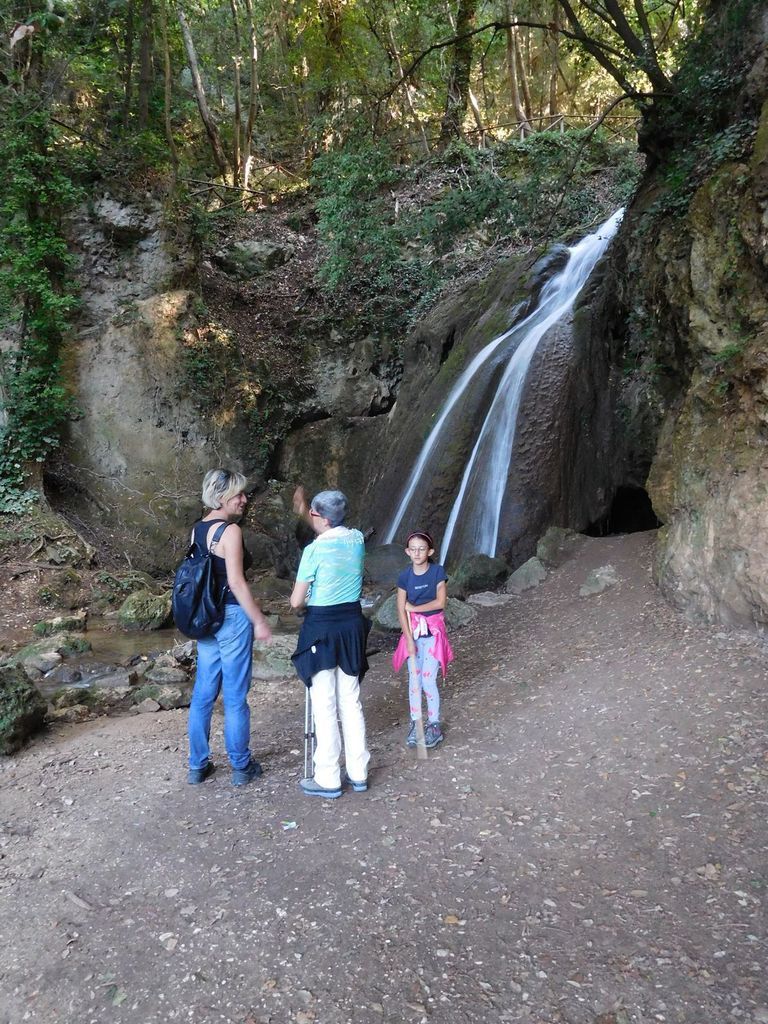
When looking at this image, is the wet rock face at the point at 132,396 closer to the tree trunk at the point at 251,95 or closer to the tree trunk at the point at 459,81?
the tree trunk at the point at 251,95

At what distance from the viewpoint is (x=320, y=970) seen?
258 cm

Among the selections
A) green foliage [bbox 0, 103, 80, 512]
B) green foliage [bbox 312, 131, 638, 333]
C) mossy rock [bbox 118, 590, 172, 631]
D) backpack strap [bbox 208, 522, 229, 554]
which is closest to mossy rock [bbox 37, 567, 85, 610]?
mossy rock [bbox 118, 590, 172, 631]

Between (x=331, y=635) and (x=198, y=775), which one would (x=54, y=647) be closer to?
(x=198, y=775)

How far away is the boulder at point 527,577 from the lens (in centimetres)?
844

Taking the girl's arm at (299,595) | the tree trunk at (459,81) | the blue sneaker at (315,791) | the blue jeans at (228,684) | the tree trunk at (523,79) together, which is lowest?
the blue sneaker at (315,791)

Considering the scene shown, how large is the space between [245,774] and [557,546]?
5852 millimetres

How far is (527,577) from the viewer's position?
852 cm

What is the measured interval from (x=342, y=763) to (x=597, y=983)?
7.38 feet

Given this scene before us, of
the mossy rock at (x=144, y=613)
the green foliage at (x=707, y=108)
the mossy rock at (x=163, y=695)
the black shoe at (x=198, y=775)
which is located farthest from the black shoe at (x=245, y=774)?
the green foliage at (x=707, y=108)

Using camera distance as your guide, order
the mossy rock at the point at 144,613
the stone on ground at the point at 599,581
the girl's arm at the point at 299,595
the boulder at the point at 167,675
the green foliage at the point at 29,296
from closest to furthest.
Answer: the girl's arm at the point at 299,595
the stone on ground at the point at 599,581
the boulder at the point at 167,675
the mossy rock at the point at 144,613
the green foliage at the point at 29,296

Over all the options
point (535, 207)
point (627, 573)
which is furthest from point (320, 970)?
point (535, 207)

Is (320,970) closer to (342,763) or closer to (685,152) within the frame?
(342,763)

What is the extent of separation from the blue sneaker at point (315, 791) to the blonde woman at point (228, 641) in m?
0.43

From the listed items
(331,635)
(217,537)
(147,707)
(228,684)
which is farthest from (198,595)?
(147,707)
